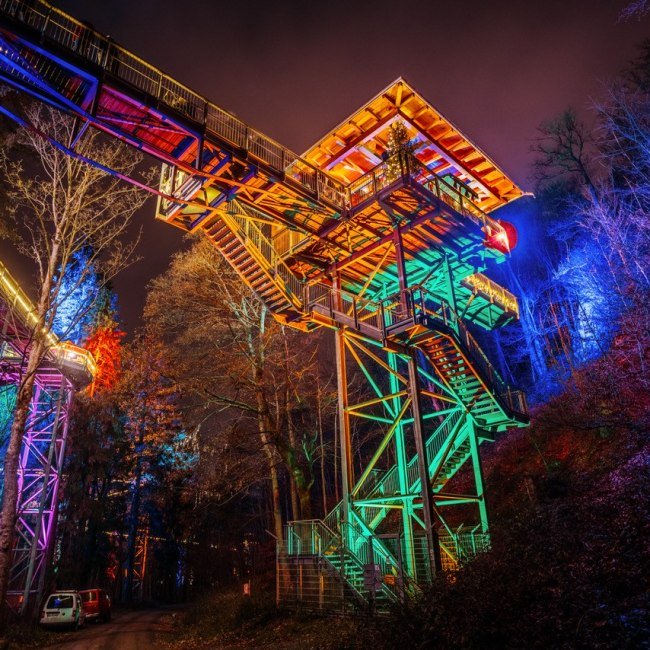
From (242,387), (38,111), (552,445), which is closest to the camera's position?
(38,111)

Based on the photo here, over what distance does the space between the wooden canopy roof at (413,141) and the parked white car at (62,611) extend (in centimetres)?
2015

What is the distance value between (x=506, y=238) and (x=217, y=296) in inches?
505

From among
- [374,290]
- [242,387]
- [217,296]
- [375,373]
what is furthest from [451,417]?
[375,373]

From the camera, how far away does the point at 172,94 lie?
12.4 meters

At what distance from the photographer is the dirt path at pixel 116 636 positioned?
14.3 m

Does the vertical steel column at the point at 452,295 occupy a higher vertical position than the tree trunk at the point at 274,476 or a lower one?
higher

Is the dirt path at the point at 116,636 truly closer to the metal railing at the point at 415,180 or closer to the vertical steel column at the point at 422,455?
the vertical steel column at the point at 422,455

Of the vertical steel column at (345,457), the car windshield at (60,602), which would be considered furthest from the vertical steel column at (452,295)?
the car windshield at (60,602)

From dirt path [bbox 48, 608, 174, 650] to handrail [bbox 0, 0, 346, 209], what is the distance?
15.3 meters

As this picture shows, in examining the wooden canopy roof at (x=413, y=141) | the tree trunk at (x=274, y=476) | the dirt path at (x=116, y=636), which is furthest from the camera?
the tree trunk at (x=274, y=476)

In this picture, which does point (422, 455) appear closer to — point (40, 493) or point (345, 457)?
point (345, 457)

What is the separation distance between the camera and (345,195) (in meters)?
17.7

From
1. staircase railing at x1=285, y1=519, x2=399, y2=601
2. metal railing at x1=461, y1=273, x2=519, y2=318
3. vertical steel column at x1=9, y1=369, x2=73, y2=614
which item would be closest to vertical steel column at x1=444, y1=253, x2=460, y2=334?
metal railing at x1=461, y1=273, x2=519, y2=318

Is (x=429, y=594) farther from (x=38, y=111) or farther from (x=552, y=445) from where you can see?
(x=552, y=445)
